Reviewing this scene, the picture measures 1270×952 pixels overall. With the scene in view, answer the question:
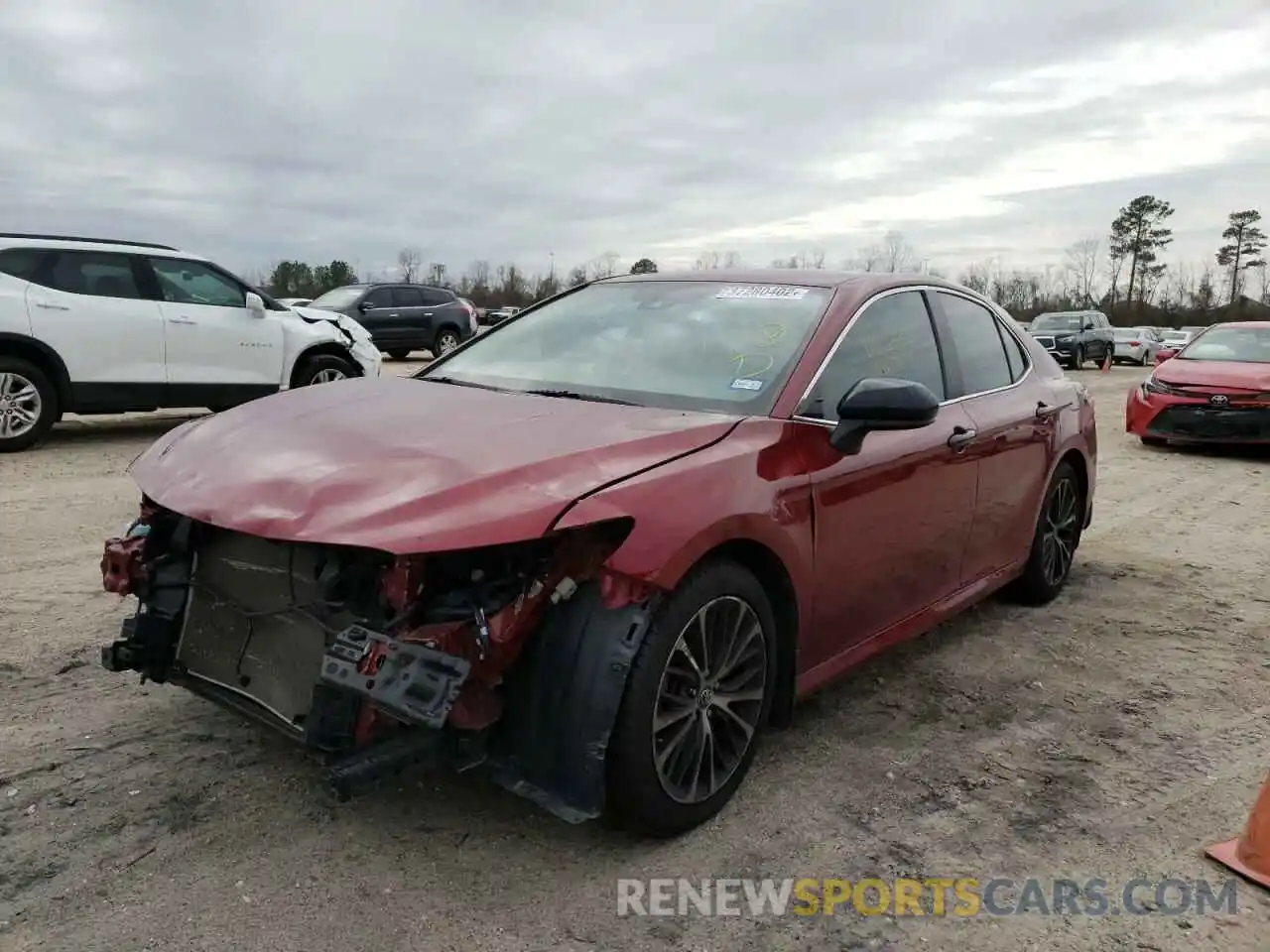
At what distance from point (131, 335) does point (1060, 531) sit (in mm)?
7958

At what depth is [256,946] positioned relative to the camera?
7.76 feet

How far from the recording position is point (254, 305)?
10086 mm

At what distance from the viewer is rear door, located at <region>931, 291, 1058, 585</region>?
4273mm

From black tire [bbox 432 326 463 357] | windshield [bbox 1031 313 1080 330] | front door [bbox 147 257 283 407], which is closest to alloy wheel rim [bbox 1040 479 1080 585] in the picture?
front door [bbox 147 257 283 407]

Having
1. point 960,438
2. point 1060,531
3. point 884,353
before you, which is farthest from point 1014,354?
point 884,353

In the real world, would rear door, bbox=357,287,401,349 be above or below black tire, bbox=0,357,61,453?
above

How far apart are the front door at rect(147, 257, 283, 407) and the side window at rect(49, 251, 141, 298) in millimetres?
268

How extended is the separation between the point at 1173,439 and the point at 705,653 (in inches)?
393

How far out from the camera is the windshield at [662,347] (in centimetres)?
345

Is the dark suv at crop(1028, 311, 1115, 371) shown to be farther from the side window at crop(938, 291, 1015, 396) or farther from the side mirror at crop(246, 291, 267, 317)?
the side window at crop(938, 291, 1015, 396)

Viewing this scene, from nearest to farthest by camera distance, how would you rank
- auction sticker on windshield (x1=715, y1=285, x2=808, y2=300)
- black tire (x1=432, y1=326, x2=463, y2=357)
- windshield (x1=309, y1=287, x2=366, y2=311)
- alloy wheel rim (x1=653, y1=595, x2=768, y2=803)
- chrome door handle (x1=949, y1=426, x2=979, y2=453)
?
alloy wheel rim (x1=653, y1=595, x2=768, y2=803) < auction sticker on windshield (x1=715, y1=285, x2=808, y2=300) < chrome door handle (x1=949, y1=426, x2=979, y2=453) < windshield (x1=309, y1=287, x2=366, y2=311) < black tire (x1=432, y1=326, x2=463, y2=357)

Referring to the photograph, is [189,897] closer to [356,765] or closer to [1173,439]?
[356,765]

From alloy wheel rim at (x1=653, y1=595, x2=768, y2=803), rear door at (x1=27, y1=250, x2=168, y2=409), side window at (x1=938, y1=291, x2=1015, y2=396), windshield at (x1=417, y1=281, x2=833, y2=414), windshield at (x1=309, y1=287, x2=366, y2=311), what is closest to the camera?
alloy wheel rim at (x1=653, y1=595, x2=768, y2=803)

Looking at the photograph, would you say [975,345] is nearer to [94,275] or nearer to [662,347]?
[662,347]
